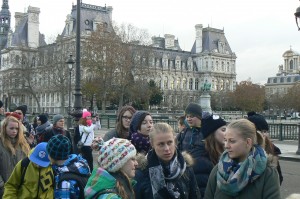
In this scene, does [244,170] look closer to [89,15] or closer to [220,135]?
[220,135]

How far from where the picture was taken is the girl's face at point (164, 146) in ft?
12.4

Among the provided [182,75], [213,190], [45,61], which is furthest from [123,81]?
[182,75]

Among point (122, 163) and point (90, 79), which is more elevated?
point (90, 79)

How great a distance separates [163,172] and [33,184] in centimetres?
144

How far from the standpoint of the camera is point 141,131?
527cm

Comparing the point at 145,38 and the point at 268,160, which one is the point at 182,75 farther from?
the point at 268,160

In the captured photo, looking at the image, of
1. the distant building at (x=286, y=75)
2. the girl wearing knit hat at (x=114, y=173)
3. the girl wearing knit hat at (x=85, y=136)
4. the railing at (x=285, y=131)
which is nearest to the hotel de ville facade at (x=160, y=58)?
the distant building at (x=286, y=75)

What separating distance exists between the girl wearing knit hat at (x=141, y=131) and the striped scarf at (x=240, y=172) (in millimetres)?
1803

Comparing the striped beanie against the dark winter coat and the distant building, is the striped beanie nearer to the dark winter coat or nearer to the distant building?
the dark winter coat

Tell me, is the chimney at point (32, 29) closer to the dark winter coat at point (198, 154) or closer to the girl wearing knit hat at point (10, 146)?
the girl wearing knit hat at point (10, 146)

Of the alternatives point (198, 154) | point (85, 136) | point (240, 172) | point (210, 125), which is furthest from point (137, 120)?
point (85, 136)

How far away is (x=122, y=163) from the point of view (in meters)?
3.40

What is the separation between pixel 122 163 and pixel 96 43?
45.6 m

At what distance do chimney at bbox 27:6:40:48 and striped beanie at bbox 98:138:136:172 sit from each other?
273 feet
